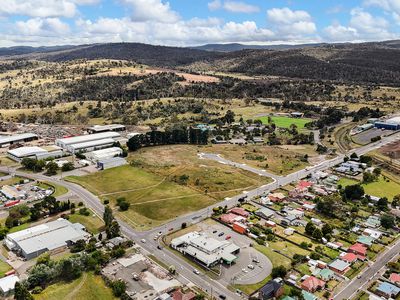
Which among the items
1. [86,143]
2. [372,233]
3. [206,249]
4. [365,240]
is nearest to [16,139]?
[86,143]

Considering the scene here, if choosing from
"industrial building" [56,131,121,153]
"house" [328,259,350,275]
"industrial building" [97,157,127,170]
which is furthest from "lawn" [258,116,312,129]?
"house" [328,259,350,275]

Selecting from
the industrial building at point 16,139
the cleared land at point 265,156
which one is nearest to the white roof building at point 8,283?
the cleared land at point 265,156

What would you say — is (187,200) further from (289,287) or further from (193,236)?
(289,287)

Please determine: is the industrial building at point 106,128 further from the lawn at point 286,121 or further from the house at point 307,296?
the house at point 307,296

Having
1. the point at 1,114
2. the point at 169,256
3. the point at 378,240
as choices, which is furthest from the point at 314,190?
the point at 1,114

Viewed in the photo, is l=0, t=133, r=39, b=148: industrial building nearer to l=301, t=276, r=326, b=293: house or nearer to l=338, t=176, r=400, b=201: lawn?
l=338, t=176, r=400, b=201: lawn
